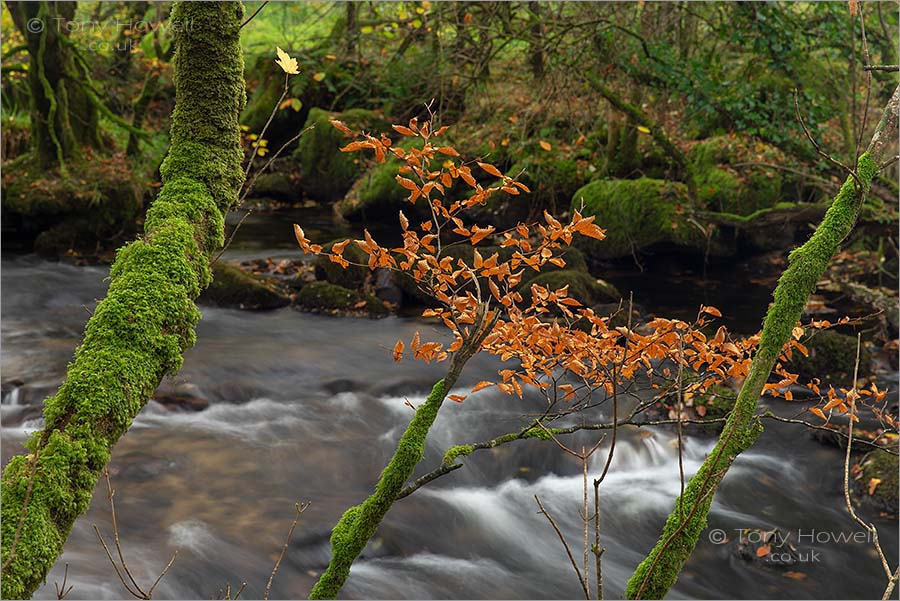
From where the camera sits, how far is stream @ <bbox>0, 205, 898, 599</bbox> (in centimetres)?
573

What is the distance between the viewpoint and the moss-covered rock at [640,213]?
39.1ft

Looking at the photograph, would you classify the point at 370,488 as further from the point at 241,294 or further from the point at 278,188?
the point at 278,188

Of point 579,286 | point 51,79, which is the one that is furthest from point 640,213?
point 51,79

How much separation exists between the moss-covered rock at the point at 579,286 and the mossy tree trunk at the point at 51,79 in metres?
8.09

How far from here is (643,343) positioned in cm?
373

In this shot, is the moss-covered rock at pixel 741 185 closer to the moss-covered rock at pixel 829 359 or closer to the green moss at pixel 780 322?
the moss-covered rock at pixel 829 359

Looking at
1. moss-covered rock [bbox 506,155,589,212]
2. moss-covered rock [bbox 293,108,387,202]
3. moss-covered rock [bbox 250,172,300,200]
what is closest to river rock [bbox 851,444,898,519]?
moss-covered rock [bbox 506,155,589,212]

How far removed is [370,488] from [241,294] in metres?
4.88

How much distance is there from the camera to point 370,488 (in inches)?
271

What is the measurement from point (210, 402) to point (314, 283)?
3.31 meters

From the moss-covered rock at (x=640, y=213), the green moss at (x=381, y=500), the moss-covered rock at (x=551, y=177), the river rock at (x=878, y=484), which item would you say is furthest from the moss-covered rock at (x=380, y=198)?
the green moss at (x=381, y=500)

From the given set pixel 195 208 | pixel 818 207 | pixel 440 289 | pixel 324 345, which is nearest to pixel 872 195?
pixel 818 207

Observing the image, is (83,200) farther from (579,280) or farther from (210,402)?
(579,280)

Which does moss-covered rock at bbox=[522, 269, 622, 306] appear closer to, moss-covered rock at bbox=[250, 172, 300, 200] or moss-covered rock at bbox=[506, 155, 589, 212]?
moss-covered rock at bbox=[506, 155, 589, 212]
